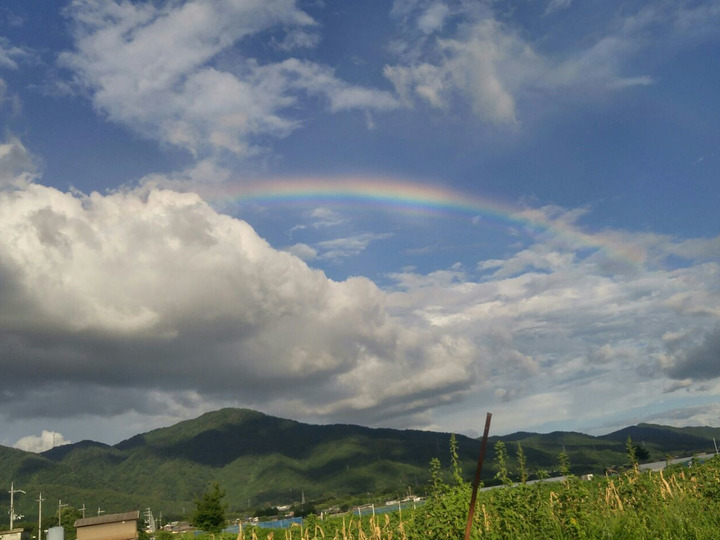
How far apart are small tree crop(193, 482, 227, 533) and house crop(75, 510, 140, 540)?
7164 millimetres

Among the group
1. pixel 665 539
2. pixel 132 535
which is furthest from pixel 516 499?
pixel 132 535

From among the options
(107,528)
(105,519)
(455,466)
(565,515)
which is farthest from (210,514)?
(565,515)

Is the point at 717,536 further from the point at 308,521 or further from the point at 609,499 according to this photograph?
the point at 308,521

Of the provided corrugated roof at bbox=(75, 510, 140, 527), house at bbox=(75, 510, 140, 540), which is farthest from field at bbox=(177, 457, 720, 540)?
corrugated roof at bbox=(75, 510, 140, 527)

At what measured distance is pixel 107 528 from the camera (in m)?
57.6

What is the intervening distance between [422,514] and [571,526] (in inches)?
123

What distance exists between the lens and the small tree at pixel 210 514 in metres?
55.9

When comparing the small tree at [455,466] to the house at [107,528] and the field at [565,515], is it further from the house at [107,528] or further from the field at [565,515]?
the house at [107,528]

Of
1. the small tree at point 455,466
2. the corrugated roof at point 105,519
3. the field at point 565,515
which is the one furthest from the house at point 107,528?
the small tree at point 455,466

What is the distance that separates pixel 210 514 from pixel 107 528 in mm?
11154

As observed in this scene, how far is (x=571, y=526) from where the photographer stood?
1154 cm

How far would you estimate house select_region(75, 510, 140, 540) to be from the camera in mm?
57000

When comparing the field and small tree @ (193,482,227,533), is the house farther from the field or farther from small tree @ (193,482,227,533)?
the field

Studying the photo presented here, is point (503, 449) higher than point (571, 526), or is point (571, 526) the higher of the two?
point (503, 449)
